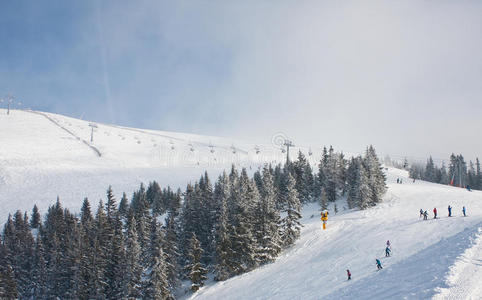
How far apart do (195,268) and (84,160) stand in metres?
109

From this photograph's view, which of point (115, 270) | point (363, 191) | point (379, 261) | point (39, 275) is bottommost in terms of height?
point (39, 275)

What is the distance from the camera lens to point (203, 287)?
3912 cm

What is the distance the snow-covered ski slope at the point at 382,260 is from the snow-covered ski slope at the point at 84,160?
212 feet

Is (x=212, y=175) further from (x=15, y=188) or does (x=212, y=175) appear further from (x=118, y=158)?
(x=15, y=188)

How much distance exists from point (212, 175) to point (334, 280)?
91591 millimetres

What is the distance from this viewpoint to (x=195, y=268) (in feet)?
129

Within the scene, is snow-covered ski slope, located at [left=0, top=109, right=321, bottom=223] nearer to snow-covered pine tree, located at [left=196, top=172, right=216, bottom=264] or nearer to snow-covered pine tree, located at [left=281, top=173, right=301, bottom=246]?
snow-covered pine tree, located at [left=196, top=172, right=216, bottom=264]

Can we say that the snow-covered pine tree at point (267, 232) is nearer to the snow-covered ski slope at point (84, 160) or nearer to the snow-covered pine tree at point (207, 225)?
the snow-covered pine tree at point (207, 225)

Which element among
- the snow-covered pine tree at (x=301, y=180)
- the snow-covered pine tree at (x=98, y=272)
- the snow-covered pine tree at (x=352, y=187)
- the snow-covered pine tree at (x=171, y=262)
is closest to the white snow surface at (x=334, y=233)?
the snow-covered pine tree at (x=171, y=262)

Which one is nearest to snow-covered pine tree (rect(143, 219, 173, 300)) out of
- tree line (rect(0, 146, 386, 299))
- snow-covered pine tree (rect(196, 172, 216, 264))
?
tree line (rect(0, 146, 386, 299))

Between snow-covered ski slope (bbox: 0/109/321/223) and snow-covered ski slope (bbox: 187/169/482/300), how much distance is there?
212 feet

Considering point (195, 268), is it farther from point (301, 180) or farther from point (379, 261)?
point (301, 180)

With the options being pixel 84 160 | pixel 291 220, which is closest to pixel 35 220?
pixel 84 160

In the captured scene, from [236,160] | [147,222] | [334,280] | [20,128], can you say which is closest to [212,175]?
[236,160]
